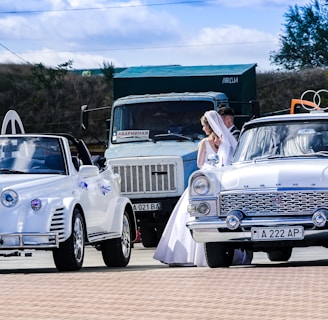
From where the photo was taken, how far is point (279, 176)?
15.0m

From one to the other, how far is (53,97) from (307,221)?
57724 mm

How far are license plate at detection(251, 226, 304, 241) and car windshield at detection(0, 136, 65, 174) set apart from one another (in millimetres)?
2809

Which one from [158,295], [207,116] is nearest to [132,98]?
[207,116]

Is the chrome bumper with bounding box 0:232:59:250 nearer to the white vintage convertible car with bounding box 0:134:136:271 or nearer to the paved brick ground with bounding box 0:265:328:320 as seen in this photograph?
the white vintage convertible car with bounding box 0:134:136:271

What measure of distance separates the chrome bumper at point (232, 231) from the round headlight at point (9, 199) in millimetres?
1842

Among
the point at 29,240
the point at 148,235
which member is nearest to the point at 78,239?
the point at 29,240

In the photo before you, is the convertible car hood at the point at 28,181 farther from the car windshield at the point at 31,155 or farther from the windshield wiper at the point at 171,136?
the windshield wiper at the point at 171,136

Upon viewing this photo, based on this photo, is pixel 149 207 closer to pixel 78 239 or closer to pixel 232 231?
pixel 78 239

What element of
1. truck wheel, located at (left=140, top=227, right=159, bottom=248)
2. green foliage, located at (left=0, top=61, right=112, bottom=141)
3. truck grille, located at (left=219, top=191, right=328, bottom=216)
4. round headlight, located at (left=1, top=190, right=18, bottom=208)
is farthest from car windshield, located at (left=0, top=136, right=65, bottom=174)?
green foliage, located at (left=0, top=61, right=112, bottom=141)

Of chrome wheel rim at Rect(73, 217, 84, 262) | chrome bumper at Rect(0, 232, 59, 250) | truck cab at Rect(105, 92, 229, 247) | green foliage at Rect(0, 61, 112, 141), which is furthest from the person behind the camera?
green foliage at Rect(0, 61, 112, 141)

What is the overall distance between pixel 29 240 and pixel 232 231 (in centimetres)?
214

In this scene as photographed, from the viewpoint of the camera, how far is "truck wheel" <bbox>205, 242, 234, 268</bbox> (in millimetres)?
15547

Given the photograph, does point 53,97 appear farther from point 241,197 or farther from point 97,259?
point 241,197

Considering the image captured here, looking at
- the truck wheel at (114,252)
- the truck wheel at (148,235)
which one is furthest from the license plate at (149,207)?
the truck wheel at (114,252)
